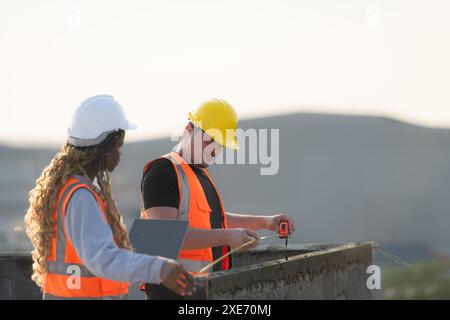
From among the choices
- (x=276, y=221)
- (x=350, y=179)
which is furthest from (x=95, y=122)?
(x=350, y=179)

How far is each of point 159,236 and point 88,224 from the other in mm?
688

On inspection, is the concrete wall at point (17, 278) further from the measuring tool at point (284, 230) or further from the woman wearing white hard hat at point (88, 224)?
the woman wearing white hard hat at point (88, 224)

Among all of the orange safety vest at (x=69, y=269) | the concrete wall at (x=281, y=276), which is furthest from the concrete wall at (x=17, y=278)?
the orange safety vest at (x=69, y=269)

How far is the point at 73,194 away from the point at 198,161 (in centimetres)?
145

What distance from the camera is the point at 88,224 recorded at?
12.9ft

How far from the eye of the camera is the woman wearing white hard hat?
385cm

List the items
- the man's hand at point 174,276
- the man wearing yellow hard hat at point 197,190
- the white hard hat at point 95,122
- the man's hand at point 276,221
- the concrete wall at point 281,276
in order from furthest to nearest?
the man's hand at point 276,221 < the man wearing yellow hard hat at point 197,190 < the concrete wall at point 281,276 < the white hard hat at point 95,122 < the man's hand at point 174,276

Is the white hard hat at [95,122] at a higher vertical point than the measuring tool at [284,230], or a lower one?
higher

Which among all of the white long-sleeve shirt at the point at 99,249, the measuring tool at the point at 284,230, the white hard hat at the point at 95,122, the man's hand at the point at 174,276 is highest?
the white hard hat at the point at 95,122

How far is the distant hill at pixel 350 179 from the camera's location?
73250mm

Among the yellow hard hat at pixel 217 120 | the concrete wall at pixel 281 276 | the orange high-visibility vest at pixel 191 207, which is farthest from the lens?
the yellow hard hat at pixel 217 120

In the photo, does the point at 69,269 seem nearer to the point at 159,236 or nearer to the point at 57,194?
the point at 57,194

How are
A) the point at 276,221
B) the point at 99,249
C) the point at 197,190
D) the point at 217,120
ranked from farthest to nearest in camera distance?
the point at 276,221 < the point at 217,120 < the point at 197,190 < the point at 99,249
